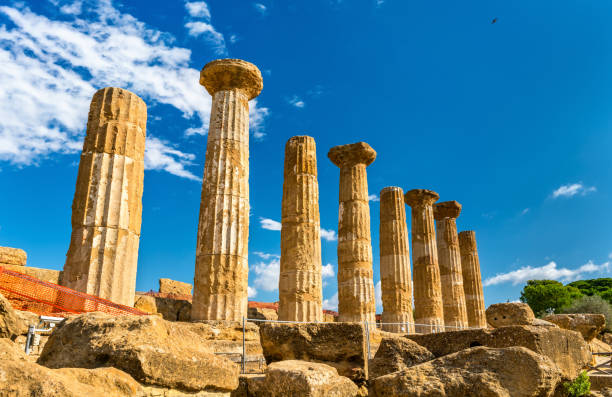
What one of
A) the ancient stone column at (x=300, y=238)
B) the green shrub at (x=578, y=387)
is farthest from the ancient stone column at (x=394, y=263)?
the green shrub at (x=578, y=387)

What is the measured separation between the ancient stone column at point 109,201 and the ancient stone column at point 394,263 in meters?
11.4

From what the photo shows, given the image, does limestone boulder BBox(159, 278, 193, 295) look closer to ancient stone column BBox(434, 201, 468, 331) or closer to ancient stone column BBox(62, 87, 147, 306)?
ancient stone column BBox(62, 87, 147, 306)

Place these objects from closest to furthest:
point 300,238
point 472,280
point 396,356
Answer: point 396,356
point 300,238
point 472,280

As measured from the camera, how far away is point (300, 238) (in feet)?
46.6

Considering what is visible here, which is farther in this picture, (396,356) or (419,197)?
(419,197)

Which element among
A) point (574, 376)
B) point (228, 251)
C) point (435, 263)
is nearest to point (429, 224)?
point (435, 263)

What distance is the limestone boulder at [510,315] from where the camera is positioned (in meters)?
15.7

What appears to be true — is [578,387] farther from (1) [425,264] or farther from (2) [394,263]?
(1) [425,264]

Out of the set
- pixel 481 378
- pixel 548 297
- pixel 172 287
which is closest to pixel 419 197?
pixel 172 287

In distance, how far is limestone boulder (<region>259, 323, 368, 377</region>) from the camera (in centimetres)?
657

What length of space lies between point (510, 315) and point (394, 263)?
4770 mm

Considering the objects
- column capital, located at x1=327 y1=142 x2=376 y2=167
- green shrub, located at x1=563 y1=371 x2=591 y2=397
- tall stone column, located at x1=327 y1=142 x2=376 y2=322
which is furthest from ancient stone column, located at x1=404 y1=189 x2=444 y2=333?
green shrub, located at x1=563 y1=371 x2=591 y2=397

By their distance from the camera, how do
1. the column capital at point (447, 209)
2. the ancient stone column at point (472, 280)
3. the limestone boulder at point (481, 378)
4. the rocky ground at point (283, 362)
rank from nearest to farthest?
the rocky ground at point (283, 362), the limestone boulder at point (481, 378), the column capital at point (447, 209), the ancient stone column at point (472, 280)

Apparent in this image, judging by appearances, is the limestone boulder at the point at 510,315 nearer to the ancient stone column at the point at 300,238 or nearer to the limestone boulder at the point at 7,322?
the ancient stone column at the point at 300,238
